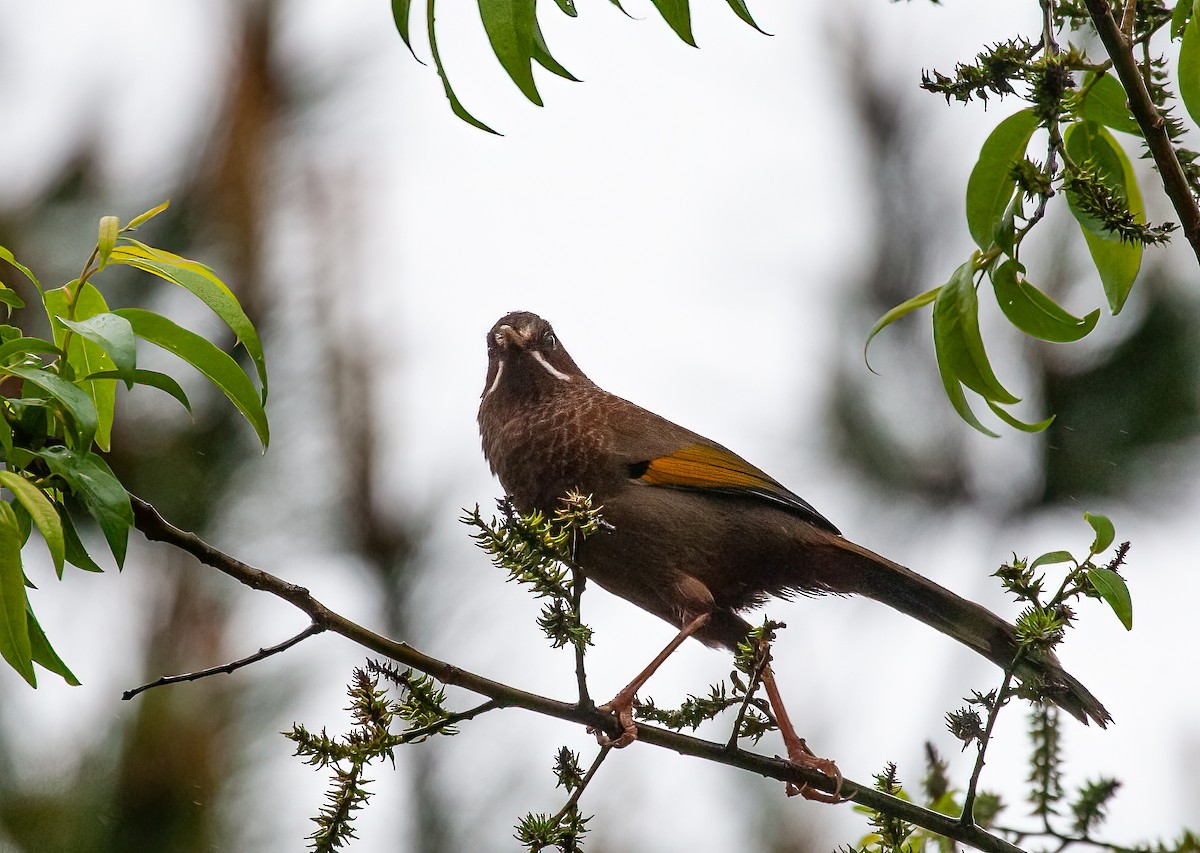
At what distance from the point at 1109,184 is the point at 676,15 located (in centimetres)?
92

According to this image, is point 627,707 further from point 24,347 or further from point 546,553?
point 24,347

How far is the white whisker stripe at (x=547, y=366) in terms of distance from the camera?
4160mm

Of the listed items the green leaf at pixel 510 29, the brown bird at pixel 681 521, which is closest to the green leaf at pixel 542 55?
the green leaf at pixel 510 29

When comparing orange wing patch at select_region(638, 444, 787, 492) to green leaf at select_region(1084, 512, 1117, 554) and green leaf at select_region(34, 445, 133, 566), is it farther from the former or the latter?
green leaf at select_region(34, 445, 133, 566)

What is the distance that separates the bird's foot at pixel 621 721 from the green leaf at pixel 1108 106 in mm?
1422

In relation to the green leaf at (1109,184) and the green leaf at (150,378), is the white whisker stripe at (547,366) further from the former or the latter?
the green leaf at (150,378)

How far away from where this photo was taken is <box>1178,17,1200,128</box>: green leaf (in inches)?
77.8

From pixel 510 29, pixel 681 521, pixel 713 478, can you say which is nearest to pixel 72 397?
pixel 510 29

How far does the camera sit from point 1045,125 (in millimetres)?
2027

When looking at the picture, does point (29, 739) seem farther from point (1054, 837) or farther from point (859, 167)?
point (859, 167)

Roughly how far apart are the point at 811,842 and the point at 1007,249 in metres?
4.77

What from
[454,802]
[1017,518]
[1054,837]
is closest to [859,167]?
[1017,518]

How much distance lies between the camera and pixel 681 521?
3668 millimetres

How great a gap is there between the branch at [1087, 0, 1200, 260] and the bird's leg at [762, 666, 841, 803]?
4.12ft
